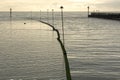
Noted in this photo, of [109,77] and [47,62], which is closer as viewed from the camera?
[109,77]

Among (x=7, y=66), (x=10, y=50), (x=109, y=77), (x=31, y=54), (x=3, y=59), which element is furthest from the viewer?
(x=10, y=50)

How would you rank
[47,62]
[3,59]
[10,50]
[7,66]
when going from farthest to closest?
[10,50], [3,59], [47,62], [7,66]

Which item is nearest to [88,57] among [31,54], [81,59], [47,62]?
[81,59]

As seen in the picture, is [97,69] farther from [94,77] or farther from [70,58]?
[70,58]

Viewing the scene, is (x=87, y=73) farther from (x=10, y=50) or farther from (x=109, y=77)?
(x=10, y=50)

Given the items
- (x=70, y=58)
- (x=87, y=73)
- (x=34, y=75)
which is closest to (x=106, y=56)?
(x=70, y=58)

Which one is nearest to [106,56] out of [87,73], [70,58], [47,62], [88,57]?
[88,57]

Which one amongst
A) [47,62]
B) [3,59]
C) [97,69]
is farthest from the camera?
[3,59]

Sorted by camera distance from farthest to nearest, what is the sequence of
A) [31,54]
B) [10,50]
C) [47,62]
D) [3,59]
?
[10,50], [31,54], [3,59], [47,62]

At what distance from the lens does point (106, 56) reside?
2878 centimetres

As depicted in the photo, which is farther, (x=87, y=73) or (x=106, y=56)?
(x=106, y=56)

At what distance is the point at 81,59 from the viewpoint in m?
27.1

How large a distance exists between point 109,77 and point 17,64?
8871 mm

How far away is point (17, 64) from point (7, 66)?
1122 millimetres
